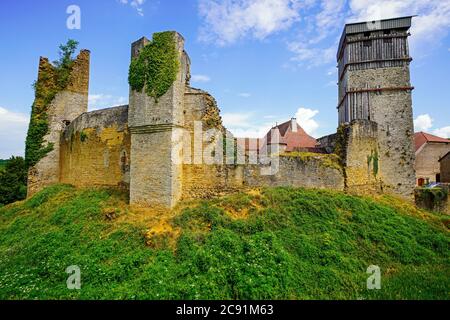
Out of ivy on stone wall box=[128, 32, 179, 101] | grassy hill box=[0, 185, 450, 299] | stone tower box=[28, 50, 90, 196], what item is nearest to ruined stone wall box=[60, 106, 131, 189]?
stone tower box=[28, 50, 90, 196]

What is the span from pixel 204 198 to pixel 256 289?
16.4ft

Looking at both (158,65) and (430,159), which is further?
(430,159)

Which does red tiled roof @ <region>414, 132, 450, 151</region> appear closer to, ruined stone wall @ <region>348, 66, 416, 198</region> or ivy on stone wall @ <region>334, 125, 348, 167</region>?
ruined stone wall @ <region>348, 66, 416, 198</region>

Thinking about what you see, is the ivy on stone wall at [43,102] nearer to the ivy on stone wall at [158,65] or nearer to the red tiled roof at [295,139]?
the ivy on stone wall at [158,65]

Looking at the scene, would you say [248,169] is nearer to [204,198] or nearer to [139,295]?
[204,198]

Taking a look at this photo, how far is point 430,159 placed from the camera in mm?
27438

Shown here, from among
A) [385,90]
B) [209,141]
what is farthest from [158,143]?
[385,90]

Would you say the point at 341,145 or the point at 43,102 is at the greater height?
the point at 43,102

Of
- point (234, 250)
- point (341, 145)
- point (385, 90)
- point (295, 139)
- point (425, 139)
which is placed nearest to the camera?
point (234, 250)

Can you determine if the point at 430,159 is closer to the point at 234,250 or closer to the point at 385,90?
the point at 385,90

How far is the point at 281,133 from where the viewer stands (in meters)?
26.6

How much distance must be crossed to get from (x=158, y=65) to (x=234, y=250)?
24.8 ft

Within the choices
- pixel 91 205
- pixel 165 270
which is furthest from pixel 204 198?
pixel 91 205

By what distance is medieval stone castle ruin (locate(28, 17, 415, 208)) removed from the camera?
33.8ft
